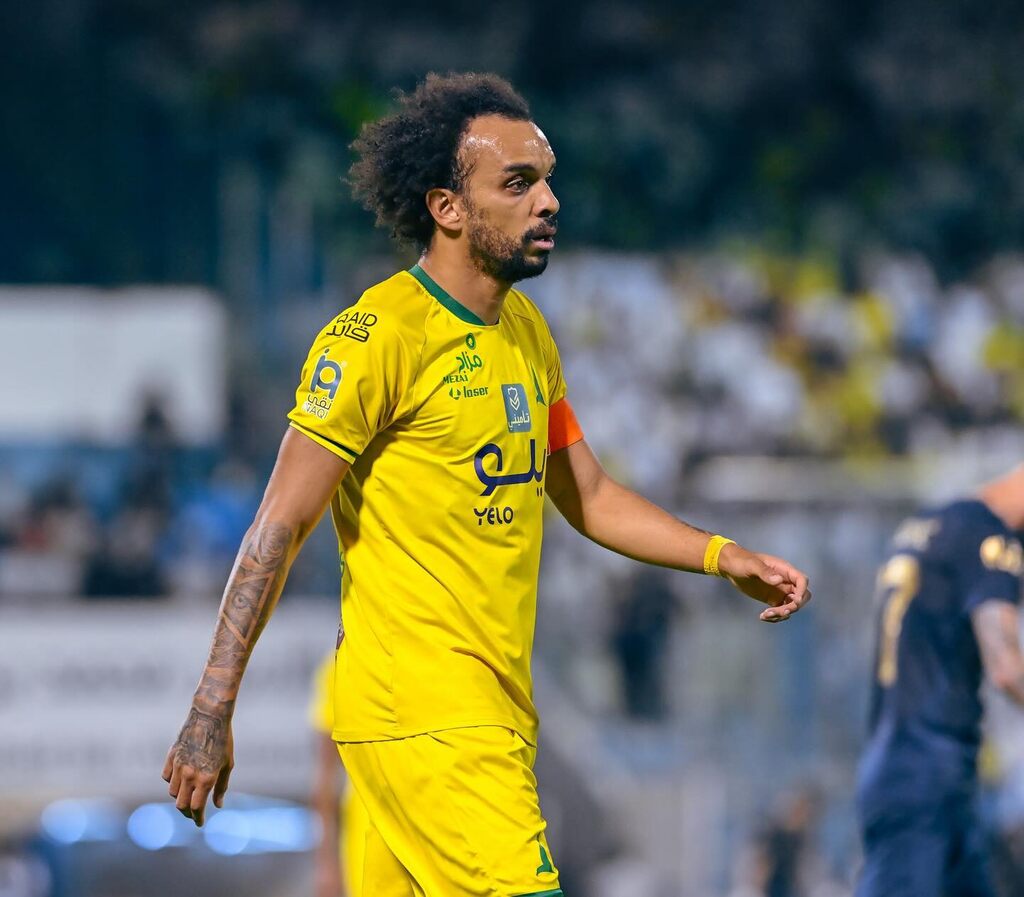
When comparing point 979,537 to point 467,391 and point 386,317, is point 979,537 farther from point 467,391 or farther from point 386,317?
point 386,317

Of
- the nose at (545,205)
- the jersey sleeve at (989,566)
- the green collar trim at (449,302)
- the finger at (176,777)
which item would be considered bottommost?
the finger at (176,777)

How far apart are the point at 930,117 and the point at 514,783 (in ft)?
36.1

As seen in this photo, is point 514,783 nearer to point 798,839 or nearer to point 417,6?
point 798,839

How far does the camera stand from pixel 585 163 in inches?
484

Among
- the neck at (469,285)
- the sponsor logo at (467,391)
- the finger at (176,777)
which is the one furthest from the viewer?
the neck at (469,285)

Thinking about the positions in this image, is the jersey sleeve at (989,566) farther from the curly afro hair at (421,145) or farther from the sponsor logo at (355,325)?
the sponsor logo at (355,325)

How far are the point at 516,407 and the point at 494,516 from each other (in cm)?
25

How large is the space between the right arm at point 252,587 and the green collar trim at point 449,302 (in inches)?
17.5

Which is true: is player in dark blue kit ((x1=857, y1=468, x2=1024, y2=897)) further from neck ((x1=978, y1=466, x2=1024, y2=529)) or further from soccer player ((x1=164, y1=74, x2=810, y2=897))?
soccer player ((x1=164, y1=74, x2=810, y2=897))

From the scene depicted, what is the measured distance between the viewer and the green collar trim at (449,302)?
10.8 feet

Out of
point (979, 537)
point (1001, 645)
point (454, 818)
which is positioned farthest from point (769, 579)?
point (979, 537)

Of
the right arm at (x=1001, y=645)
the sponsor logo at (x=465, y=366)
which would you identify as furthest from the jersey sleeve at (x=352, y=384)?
the right arm at (x=1001, y=645)

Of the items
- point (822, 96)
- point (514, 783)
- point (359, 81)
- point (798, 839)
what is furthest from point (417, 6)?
point (514, 783)

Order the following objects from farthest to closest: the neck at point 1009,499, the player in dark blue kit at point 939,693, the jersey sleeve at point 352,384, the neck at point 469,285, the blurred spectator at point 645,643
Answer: the blurred spectator at point 645,643 → the neck at point 1009,499 → the player in dark blue kit at point 939,693 → the neck at point 469,285 → the jersey sleeve at point 352,384
